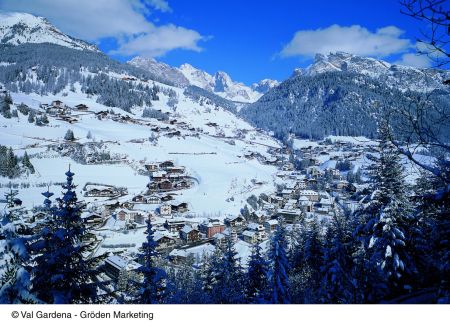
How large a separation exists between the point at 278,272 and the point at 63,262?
8.84 metres

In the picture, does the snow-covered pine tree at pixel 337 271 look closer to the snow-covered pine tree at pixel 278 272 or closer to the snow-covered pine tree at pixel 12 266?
the snow-covered pine tree at pixel 278 272

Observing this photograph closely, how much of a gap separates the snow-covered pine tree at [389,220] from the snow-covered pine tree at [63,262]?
9906 mm

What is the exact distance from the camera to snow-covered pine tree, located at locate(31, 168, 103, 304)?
6598 millimetres

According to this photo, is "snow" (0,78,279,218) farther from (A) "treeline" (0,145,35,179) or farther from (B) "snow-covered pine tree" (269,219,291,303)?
(B) "snow-covered pine tree" (269,219,291,303)

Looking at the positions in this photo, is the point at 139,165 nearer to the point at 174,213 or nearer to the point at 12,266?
the point at 174,213

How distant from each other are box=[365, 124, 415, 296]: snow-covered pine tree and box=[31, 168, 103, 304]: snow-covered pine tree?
991 cm

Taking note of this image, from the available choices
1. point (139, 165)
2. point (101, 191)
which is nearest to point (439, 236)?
point (101, 191)

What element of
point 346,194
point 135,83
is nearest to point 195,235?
point 346,194

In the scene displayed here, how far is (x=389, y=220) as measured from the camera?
488 inches

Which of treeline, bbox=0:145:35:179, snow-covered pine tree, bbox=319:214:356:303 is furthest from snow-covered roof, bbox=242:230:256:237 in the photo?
treeline, bbox=0:145:35:179

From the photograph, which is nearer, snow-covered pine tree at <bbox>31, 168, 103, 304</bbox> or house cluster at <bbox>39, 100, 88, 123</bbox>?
snow-covered pine tree at <bbox>31, 168, 103, 304</bbox>

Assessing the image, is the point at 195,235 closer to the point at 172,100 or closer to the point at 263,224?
the point at 263,224

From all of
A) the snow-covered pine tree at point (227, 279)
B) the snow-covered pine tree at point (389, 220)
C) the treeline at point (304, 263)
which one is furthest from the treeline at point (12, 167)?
the snow-covered pine tree at point (389, 220)

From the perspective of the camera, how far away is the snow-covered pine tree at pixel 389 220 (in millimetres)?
12461
